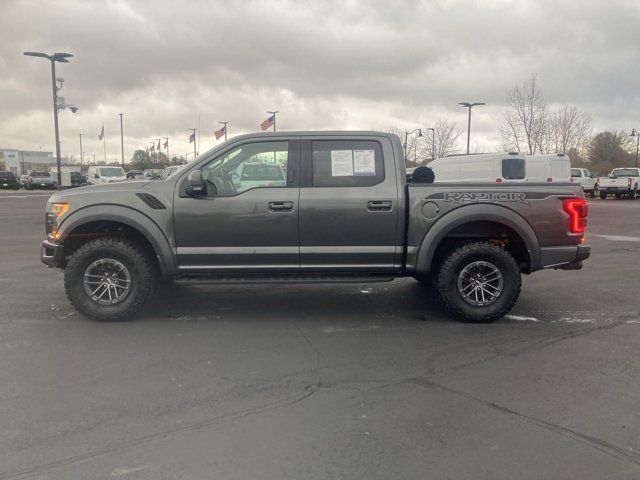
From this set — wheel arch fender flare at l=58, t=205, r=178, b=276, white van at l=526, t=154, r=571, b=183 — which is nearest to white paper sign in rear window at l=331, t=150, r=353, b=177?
wheel arch fender flare at l=58, t=205, r=178, b=276

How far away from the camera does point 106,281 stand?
5.59 metres

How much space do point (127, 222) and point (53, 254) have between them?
2.85ft

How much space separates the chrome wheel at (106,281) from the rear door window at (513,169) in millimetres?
16336

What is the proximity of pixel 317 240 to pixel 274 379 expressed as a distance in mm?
1771

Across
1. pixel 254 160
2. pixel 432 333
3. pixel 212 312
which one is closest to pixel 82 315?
pixel 212 312

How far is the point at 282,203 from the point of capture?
542 centimetres

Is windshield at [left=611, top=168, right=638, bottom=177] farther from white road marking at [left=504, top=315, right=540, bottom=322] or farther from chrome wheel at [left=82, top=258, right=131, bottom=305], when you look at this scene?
chrome wheel at [left=82, top=258, right=131, bottom=305]

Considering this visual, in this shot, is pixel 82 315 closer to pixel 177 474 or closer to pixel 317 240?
pixel 317 240

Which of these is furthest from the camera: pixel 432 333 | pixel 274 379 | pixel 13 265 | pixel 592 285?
pixel 13 265

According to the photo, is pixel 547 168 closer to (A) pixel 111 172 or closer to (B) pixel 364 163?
(B) pixel 364 163

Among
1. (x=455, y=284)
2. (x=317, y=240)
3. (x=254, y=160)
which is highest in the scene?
(x=254, y=160)

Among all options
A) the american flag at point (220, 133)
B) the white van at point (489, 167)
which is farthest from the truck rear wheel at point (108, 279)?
the american flag at point (220, 133)

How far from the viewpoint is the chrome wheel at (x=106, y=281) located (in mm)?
5562

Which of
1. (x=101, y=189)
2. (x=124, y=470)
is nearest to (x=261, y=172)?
(x=101, y=189)
